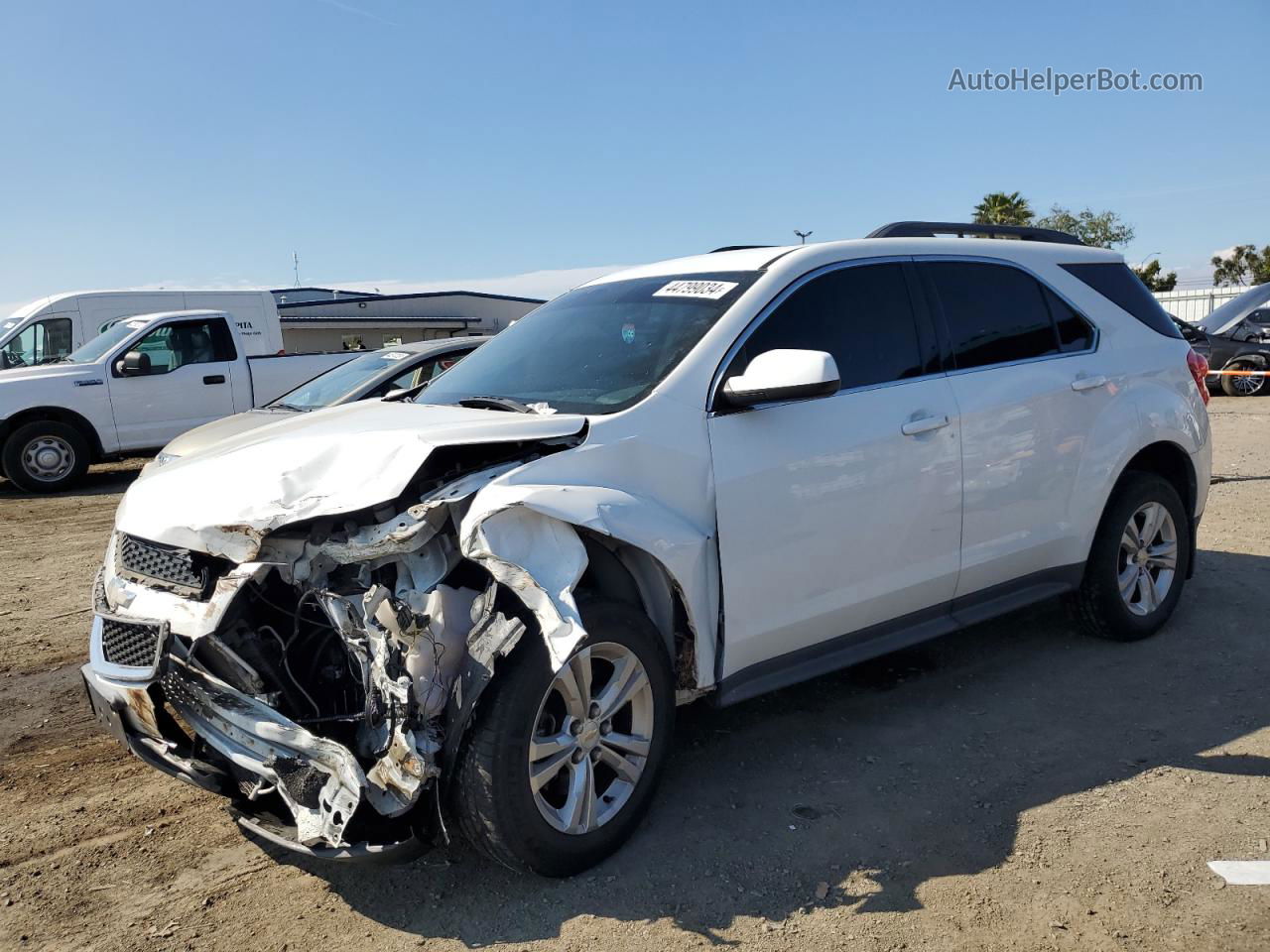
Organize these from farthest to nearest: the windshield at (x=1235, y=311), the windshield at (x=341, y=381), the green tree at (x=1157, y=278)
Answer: the green tree at (x=1157, y=278)
the windshield at (x=1235, y=311)
the windshield at (x=341, y=381)

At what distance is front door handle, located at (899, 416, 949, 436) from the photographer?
392 centimetres

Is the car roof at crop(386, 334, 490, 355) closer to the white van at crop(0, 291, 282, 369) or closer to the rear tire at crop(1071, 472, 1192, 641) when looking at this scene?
the rear tire at crop(1071, 472, 1192, 641)

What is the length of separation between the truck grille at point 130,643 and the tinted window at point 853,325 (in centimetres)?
214

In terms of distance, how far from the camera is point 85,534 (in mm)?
8961

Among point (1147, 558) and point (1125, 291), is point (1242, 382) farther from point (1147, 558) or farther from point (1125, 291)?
point (1147, 558)

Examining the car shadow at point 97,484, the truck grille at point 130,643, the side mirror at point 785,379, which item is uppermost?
the side mirror at point 785,379

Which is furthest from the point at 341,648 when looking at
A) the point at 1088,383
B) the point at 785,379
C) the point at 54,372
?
the point at 54,372

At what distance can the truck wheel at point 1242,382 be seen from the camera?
18812mm

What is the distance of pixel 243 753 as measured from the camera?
295cm

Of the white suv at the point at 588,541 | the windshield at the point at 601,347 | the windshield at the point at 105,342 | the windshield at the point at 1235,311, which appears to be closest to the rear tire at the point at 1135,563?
the white suv at the point at 588,541

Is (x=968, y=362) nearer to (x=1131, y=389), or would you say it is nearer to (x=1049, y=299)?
(x=1049, y=299)

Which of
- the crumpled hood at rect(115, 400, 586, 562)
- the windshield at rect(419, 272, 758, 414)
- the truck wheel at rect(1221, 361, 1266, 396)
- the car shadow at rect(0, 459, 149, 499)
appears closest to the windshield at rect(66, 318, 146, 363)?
the car shadow at rect(0, 459, 149, 499)

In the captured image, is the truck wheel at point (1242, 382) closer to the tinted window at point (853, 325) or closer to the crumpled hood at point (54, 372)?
the tinted window at point (853, 325)

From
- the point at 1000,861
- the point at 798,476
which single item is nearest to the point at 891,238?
the point at 798,476
